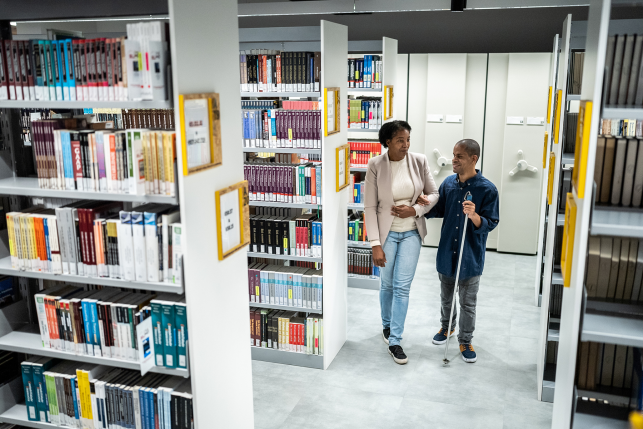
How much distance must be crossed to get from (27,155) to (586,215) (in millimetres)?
2844

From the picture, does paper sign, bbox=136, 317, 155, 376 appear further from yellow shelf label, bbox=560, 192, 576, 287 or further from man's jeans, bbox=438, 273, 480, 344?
man's jeans, bbox=438, 273, 480, 344

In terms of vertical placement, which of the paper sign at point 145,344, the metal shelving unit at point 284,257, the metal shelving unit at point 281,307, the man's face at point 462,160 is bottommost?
the metal shelving unit at point 281,307

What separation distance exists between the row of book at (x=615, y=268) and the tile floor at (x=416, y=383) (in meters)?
1.54

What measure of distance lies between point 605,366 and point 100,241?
93.0 inches

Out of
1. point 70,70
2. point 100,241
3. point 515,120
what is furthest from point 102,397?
point 515,120

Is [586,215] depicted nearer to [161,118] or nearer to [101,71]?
[101,71]

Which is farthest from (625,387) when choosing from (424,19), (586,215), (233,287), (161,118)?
(424,19)

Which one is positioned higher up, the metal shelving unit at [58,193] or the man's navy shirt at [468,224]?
the metal shelving unit at [58,193]

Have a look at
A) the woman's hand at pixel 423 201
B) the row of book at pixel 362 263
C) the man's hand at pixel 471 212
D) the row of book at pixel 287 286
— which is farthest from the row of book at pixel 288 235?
the row of book at pixel 362 263

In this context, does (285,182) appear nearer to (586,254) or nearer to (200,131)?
(200,131)

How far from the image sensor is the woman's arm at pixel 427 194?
4.27 m

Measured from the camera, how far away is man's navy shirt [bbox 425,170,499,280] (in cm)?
409

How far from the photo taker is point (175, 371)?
2.54m

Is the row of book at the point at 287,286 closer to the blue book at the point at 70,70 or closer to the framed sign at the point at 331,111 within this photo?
the framed sign at the point at 331,111
